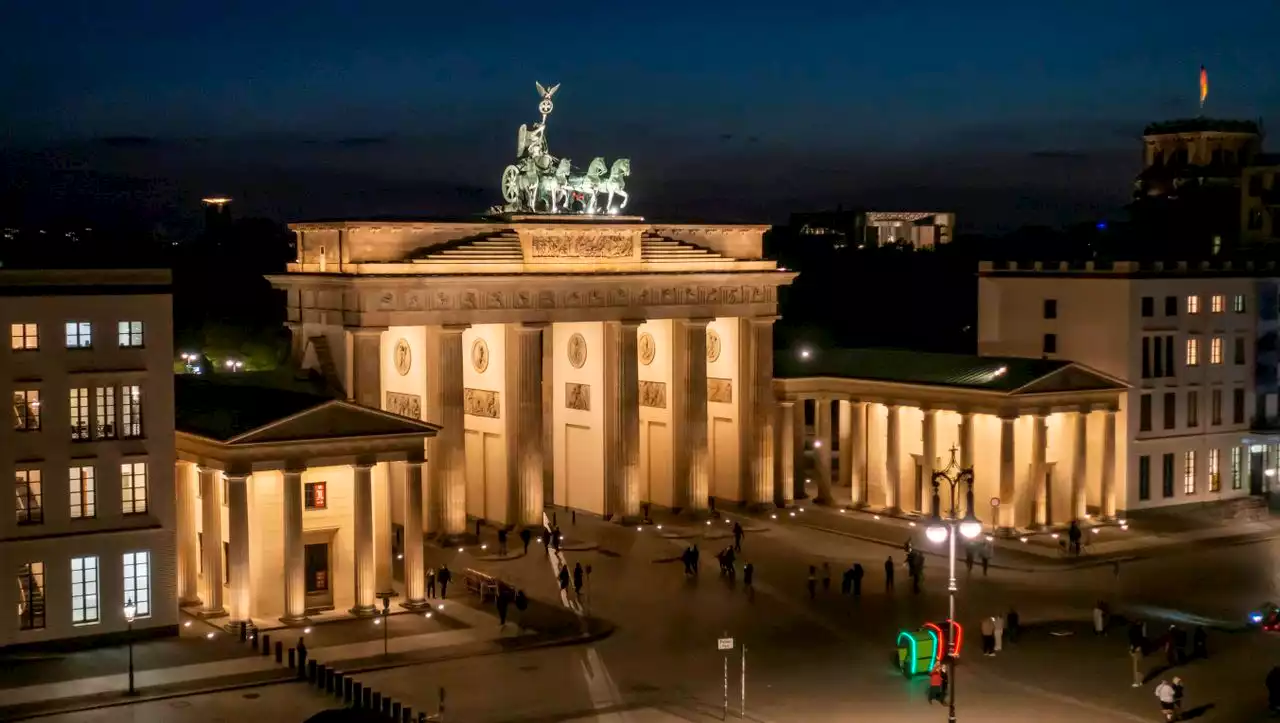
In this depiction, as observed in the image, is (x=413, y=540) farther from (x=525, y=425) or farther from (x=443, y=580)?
(x=525, y=425)

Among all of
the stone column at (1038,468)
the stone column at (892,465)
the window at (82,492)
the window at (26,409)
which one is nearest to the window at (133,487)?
the window at (82,492)

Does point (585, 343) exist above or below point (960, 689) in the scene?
above

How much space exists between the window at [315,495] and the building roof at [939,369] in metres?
27.6

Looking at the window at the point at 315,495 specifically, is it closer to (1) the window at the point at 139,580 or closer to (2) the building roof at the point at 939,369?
(1) the window at the point at 139,580

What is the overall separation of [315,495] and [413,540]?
10.9 feet

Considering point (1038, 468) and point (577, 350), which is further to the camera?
point (577, 350)

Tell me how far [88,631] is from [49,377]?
7.09 m

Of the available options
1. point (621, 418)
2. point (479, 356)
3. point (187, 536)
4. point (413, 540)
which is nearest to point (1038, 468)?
point (621, 418)

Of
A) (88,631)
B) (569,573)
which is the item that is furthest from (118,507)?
(569,573)

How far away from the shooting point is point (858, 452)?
249 ft

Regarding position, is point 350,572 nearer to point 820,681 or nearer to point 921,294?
point 820,681

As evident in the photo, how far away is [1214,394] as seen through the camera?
252ft

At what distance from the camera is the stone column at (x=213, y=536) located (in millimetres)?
51938

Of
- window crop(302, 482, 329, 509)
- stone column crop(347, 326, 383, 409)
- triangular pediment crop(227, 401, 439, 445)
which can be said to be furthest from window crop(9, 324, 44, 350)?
stone column crop(347, 326, 383, 409)
